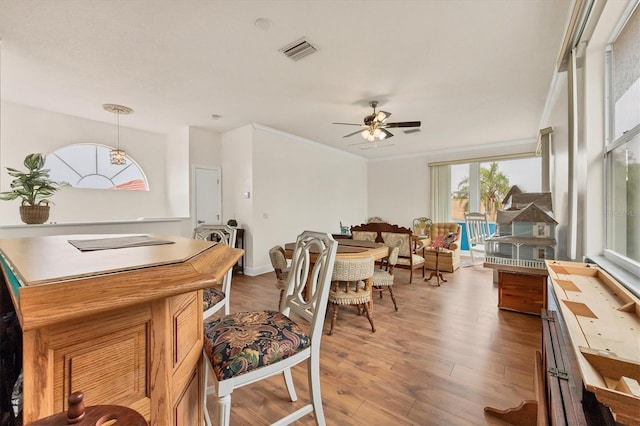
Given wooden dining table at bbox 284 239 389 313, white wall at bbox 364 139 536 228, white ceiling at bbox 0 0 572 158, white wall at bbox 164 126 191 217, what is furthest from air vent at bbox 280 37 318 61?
white wall at bbox 364 139 536 228

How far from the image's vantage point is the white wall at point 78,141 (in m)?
3.73

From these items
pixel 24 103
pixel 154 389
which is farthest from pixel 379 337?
pixel 24 103

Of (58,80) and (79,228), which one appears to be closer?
(79,228)

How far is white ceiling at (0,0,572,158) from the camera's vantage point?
2.00 m

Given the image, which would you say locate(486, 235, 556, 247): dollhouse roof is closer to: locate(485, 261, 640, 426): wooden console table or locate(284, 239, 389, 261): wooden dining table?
locate(284, 239, 389, 261): wooden dining table

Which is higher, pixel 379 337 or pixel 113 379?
pixel 113 379

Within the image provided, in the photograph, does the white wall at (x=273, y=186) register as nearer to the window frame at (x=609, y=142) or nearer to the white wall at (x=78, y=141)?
the white wall at (x=78, y=141)

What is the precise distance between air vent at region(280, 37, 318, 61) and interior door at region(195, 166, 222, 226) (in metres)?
3.13

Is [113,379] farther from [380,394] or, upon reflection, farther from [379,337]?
[379,337]

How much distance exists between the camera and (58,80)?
120 inches

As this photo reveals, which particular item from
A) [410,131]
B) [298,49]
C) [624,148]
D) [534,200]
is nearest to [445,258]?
[534,200]

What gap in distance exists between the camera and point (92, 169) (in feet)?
14.9

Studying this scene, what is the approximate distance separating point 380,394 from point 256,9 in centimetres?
286

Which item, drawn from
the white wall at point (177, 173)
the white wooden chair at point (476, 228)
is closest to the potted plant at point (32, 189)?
the white wall at point (177, 173)
